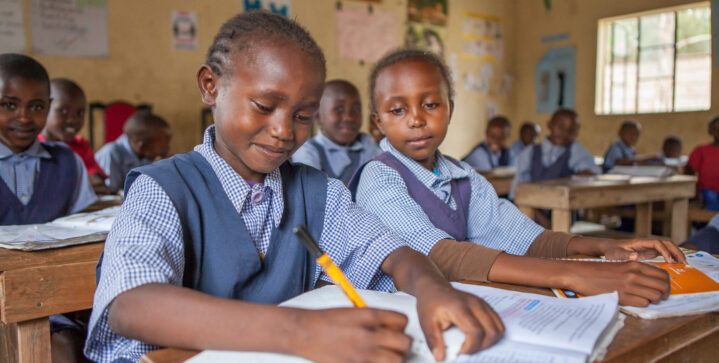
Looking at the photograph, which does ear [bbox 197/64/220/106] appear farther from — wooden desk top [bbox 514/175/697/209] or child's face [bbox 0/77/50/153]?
wooden desk top [bbox 514/175/697/209]

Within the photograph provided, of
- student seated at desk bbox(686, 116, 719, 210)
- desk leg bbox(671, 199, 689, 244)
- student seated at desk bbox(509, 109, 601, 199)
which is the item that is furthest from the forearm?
student seated at desk bbox(686, 116, 719, 210)

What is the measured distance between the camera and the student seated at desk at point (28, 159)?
5.55 feet

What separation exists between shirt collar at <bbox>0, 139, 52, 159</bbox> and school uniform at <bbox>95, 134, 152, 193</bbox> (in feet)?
4.37

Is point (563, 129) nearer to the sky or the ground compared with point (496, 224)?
nearer to the sky

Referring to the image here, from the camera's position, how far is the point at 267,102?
79 centimetres

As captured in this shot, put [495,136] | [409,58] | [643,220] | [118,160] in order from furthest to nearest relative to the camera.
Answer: [495,136] → [643,220] → [118,160] → [409,58]

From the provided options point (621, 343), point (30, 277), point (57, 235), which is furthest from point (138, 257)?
point (57, 235)

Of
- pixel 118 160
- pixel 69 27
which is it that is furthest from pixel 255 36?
pixel 69 27

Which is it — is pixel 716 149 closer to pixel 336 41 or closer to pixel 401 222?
pixel 336 41

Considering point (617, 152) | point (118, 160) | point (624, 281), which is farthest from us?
point (617, 152)

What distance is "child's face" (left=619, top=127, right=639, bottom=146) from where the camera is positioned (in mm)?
5573

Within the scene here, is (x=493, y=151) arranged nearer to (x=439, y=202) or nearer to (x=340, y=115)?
(x=340, y=115)

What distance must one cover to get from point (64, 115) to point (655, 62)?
21.4 ft

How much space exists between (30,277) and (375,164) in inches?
28.3
